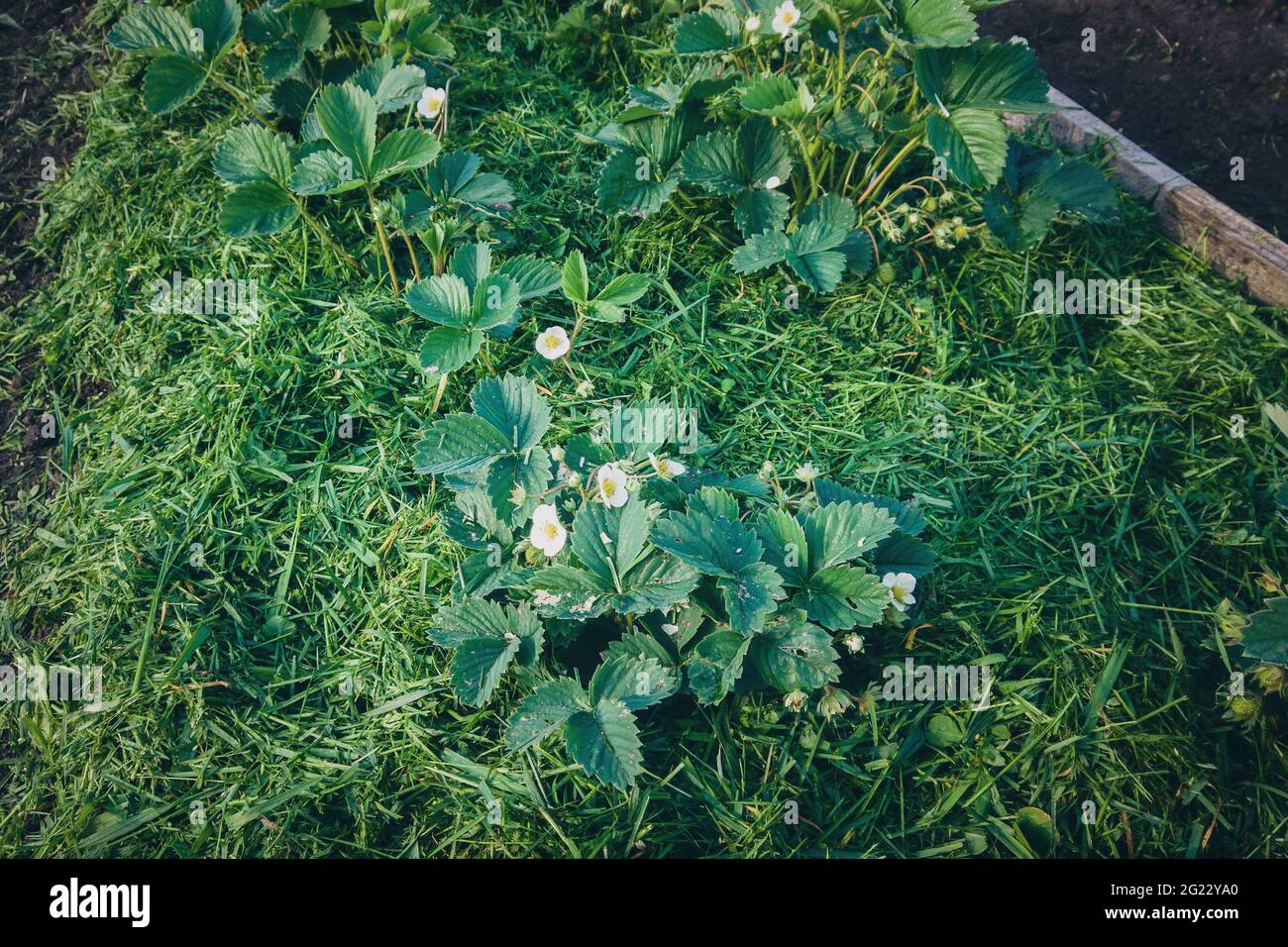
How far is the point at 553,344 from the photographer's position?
6.15 feet

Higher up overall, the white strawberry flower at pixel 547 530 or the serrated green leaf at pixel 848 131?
the serrated green leaf at pixel 848 131

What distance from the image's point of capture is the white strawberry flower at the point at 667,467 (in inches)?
61.7

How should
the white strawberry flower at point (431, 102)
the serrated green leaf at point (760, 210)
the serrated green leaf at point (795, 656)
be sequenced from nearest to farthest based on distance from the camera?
1. the serrated green leaf at point (795, 656)
2. the serrated green leaf at point (760, 210)
3. the white strawberry flower at point (431, 102)

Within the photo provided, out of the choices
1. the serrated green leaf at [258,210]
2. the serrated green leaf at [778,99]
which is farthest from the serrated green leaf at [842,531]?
the serrated green leaf at [258,210]

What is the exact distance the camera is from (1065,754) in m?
1.56

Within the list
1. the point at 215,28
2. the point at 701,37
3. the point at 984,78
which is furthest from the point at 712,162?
the point at 215,28

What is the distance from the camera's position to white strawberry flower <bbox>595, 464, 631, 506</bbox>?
151 centimetres

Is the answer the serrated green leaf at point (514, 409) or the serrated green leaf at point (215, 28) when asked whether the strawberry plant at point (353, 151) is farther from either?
the serrated green leaf at point (514, 409)

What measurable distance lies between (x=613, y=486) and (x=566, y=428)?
0.43 meters

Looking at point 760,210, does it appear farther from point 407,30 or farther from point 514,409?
point 407,30

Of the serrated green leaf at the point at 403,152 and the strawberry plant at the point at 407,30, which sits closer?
the serrated green leaf at the point at 403,152

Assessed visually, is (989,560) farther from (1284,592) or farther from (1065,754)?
(1284,592)

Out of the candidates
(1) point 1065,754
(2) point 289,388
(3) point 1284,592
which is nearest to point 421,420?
(2) point 289,388

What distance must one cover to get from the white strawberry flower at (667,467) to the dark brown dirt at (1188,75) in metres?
1.89
